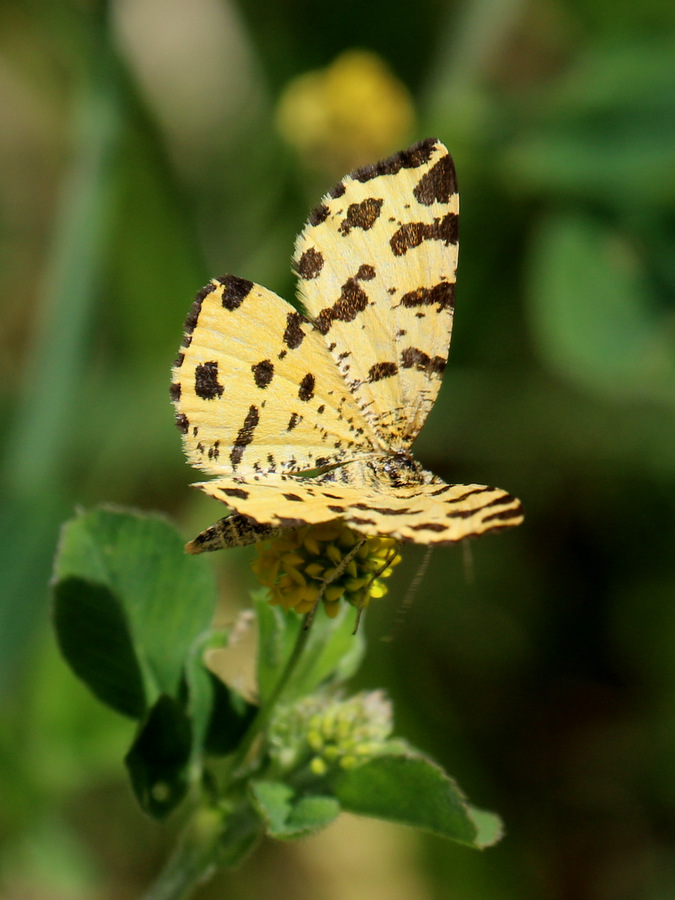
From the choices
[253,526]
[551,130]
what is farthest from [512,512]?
[551,130]

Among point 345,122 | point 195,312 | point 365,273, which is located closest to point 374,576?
point 195,312

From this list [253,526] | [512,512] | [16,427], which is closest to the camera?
[512,512]

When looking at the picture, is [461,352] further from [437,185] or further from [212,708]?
[212,708]

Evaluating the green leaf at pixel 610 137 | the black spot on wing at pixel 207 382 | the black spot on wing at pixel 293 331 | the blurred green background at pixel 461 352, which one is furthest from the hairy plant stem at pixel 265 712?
the green leaf at pixel 610 137

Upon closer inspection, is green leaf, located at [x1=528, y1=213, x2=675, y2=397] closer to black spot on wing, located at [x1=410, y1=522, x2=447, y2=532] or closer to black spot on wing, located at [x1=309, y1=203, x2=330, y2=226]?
black spot on wing, located at [x1=309, y1=203, x2=330, y2=226]

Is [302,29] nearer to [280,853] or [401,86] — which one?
[401,86]
